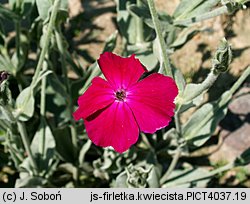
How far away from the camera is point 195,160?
2.01 m

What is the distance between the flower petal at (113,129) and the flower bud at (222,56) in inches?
9.0

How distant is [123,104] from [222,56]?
243 millimetres

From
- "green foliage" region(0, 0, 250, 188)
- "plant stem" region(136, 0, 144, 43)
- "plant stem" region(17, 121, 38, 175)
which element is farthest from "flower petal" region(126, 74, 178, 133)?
"plant stem" region(136, 0, 144, 43)

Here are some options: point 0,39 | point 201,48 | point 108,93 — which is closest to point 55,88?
point 0,39

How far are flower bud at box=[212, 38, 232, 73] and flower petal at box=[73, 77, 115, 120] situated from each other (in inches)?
9.6

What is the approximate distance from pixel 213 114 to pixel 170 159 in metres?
0.43

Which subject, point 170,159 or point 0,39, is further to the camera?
point 170,159

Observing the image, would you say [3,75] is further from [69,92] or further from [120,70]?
[69,92]

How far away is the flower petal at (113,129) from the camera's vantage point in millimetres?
1070

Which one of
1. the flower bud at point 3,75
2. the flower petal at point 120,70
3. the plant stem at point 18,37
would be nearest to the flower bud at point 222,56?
the flower petal at point 120,70

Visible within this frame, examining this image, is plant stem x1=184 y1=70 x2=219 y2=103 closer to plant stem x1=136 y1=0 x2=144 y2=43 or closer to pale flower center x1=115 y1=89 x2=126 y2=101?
pale flower center x1=115 y1=89 x2=126 y2=101

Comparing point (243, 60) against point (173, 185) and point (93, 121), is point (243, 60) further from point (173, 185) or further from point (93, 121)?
point (93, 121)

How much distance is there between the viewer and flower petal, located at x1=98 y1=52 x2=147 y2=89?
44.2 inches

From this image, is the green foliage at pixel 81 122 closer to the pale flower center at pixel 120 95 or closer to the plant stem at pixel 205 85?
the plant stem at pixel 205 85
